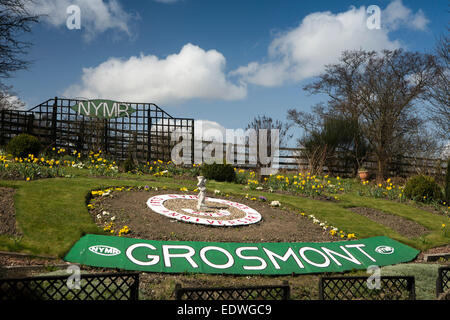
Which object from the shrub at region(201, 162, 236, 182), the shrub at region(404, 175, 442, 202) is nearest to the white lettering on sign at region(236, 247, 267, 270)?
the shrub at region(201, 162, 236, 182)

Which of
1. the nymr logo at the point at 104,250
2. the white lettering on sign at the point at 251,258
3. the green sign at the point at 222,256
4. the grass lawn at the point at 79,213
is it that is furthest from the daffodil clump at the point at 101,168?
the white lettering on sign at the point at 251,258

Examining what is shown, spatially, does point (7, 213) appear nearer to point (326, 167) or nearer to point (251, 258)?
point (251, 258)

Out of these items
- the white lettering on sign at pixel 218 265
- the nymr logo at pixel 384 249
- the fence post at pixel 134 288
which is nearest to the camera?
the fence post at pixel 134 288

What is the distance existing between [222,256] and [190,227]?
56.3 inches

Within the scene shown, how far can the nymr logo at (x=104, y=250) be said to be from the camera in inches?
248

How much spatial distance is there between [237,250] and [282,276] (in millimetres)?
1022

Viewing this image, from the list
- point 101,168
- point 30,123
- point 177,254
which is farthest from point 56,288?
point 30,123

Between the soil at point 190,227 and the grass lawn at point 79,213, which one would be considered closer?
the grass lawn at point 79,213

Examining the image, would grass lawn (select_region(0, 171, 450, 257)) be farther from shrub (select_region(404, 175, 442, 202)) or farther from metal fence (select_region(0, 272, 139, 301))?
metal fence (select_region(0, 272, 139, 301))

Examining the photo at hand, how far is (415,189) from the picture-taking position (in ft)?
44.6

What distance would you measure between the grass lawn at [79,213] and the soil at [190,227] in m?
0.61

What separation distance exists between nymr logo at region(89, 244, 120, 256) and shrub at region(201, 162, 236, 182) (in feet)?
Result: 26.3

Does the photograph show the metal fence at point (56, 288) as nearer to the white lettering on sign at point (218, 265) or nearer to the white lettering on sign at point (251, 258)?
the white lettering on sign at point (218, 265)

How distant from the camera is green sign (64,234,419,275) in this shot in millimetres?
6125
